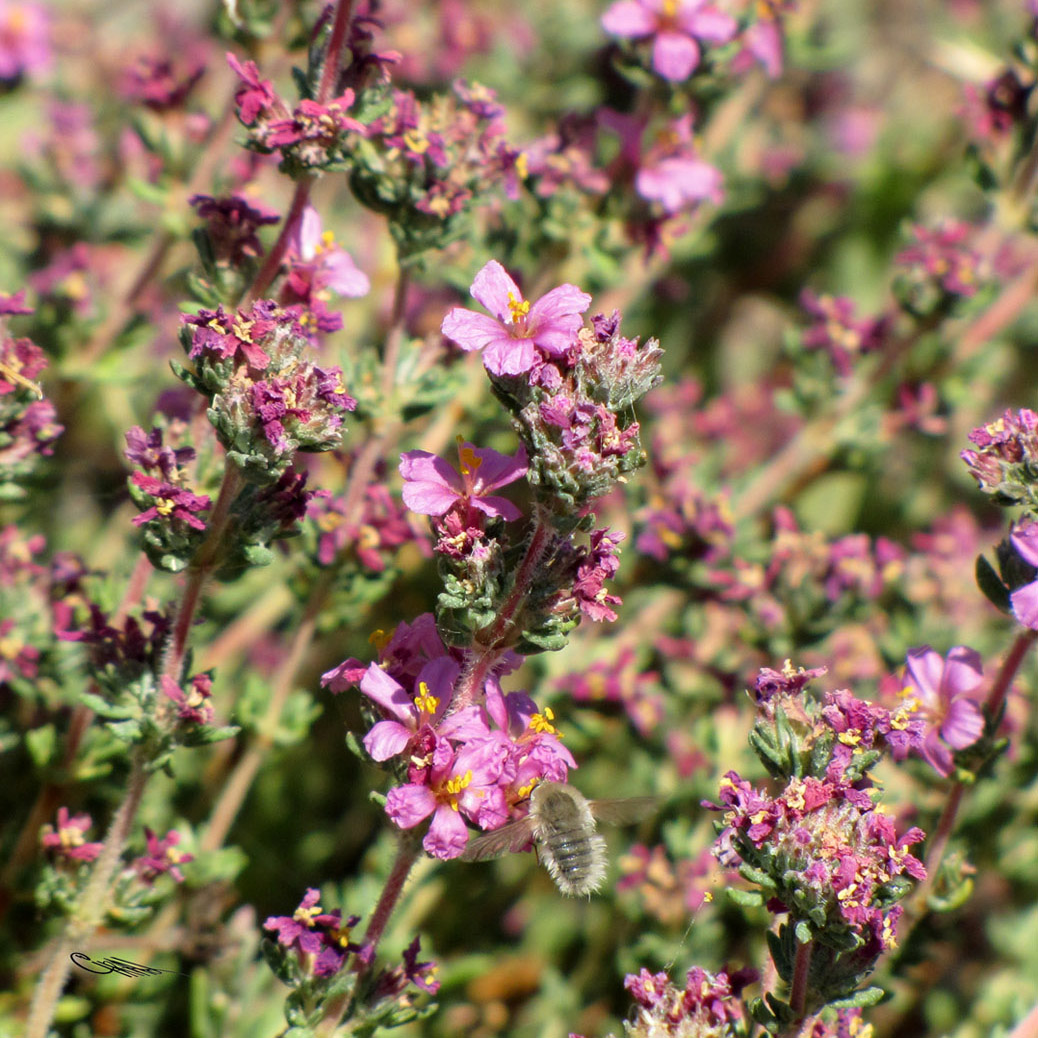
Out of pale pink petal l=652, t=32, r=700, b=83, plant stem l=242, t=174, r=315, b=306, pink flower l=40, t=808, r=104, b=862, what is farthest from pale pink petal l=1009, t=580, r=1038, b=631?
pink flower l=40, t=808, r=104, b=862

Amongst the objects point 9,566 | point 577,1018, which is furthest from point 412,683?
point 577,1018

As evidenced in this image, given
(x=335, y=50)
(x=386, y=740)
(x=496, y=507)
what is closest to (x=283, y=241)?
(x=335, y=50)

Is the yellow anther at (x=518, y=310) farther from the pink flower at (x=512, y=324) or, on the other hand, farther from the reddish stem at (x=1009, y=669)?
A: the reddish stem at (x=1009, y=669)

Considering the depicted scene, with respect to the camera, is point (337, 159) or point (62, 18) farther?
point (62, 18)

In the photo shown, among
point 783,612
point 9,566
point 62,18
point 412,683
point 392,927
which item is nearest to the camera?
point 412,683

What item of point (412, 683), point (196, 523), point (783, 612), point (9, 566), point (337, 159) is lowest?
point (9, 566)

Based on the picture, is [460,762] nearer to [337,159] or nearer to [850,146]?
[337,159]

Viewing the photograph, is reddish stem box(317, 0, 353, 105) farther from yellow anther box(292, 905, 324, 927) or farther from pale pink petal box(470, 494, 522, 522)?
yellow anther box(292, 905, 324, 927)

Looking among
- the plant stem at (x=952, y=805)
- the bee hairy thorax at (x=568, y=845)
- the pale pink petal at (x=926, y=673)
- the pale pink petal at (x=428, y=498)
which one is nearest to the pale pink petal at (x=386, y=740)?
the bee hairy thorax at (x=568, y=845)

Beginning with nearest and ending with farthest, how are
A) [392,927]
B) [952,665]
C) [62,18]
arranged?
[952,665] → [392,927] → [62,18]
